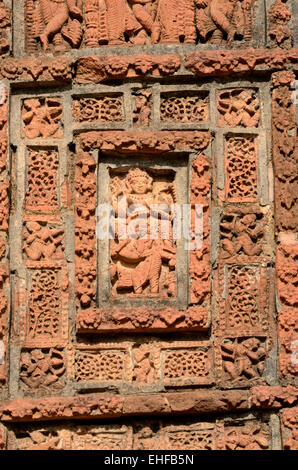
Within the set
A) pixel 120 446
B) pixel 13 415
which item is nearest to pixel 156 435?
pixel 120 446

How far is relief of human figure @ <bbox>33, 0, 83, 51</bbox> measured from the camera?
8422 millimetres

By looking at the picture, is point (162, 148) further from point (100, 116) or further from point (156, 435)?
point (156, 435)

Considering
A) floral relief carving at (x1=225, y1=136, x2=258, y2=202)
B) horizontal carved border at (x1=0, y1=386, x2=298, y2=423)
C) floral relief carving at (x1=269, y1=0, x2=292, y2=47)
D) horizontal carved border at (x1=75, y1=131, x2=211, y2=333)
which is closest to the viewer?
horizontal carved border at (x1=0, y1=386, x2=298, y2=423)

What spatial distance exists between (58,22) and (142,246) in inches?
81.5

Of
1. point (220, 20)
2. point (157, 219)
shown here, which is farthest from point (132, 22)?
point (157, 219)

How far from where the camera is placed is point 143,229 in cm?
826

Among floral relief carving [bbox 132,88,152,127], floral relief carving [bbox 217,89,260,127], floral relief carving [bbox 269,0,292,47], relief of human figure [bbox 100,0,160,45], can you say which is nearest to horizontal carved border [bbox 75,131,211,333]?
floral relief carving [bbox 132,88,152,127]

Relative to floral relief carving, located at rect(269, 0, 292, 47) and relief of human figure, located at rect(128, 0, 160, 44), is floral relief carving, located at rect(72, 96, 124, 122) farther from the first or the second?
floral relief carving, located at rect(269, 0, 292, 47)

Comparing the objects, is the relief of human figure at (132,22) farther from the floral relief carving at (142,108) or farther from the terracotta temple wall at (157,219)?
the floral relief carving at (142,108)

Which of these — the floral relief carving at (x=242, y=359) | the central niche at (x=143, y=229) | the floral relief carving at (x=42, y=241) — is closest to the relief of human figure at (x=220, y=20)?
the central niche at (x=143, y=229)

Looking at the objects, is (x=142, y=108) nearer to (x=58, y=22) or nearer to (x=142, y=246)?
(x=58, y=22)

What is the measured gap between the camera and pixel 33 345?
802 centimetres

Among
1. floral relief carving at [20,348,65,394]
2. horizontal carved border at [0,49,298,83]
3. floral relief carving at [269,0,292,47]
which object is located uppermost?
floral relief carving at [269,0,292,47]

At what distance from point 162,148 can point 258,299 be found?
1.49 meters
